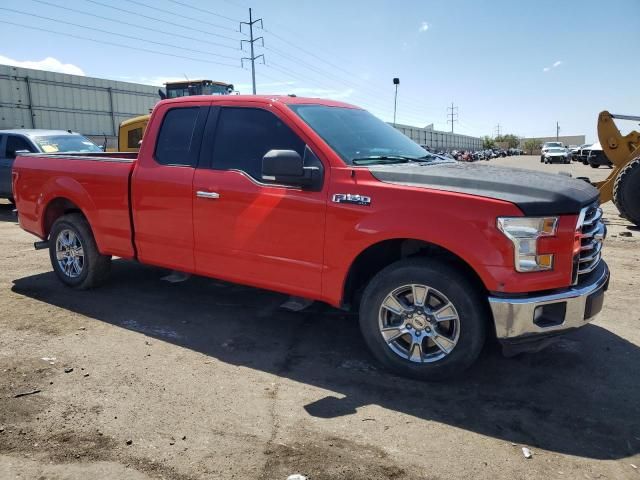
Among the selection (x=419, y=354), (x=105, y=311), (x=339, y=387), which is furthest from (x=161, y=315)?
(x=419, y=354)

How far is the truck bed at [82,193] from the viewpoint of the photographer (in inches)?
207

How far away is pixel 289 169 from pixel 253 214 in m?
0.63

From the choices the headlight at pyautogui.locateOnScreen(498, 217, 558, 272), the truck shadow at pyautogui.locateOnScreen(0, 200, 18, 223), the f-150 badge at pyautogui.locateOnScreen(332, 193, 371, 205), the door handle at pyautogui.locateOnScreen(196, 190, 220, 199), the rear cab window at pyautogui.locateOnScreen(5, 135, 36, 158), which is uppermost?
the rear cab window at pyautogui.locateOnScreen(5, 135, 36, 158)

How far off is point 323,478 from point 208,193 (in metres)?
2.64

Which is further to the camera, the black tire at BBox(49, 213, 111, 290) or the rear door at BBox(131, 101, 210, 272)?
the black tire at BBox(49, 213, 111, 290)

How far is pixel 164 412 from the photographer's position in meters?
3.34

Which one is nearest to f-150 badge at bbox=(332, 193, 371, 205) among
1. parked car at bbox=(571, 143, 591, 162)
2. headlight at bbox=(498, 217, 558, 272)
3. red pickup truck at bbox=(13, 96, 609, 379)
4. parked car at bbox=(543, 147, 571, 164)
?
red pickup truck at bbox=(13, 96, 609, 379)

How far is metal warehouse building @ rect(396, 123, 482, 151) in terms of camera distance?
2450 inches

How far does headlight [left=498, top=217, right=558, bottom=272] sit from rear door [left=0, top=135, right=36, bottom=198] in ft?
38.7

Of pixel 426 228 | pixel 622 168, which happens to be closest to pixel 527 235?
pixel 426 228

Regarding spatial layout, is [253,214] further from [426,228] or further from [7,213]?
[7,213]

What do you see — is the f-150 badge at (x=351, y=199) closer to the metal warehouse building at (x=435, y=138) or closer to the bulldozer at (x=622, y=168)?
the bulldozer at (x=622, y=168)

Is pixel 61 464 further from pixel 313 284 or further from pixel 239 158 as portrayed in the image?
pixel 239 158

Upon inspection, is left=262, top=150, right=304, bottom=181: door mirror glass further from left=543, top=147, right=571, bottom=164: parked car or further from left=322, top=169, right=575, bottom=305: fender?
left=543, top=147, right=571, bottom=164: parked car
